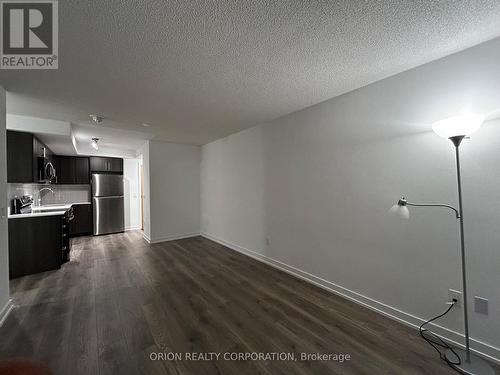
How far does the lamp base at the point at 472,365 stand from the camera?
150cm

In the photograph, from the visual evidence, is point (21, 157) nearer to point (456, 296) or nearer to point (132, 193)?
point (132, 193)

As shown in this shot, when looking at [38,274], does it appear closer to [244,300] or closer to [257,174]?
[244,300]

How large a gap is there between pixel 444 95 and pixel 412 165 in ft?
2.14

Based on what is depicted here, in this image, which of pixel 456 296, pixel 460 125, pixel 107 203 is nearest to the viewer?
pixel 460 125

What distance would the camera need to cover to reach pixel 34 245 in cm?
335

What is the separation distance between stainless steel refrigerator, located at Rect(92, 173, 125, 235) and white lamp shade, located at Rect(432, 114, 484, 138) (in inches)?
286

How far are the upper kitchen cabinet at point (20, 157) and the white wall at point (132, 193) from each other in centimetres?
329

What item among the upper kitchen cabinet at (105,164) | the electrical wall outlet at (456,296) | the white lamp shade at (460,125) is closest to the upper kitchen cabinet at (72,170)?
the upper kitchen cabinet at (105,164)

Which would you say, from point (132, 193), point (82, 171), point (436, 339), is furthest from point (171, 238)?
point (436, 339)

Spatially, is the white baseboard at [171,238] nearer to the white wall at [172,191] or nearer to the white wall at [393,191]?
the white wall at [172,191]

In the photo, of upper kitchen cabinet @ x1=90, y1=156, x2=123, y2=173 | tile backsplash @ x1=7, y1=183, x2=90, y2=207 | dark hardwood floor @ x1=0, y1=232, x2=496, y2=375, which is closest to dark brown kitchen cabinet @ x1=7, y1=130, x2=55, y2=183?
dark hardwood floor @ x1=0, y1=232, x2=496, y2=375

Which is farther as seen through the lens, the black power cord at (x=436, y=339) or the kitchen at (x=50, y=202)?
the kitchen at (x=50, y=202)

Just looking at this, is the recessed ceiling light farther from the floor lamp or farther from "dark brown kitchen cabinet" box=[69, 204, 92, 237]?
the floor lamp

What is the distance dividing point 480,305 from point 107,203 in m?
7.53
